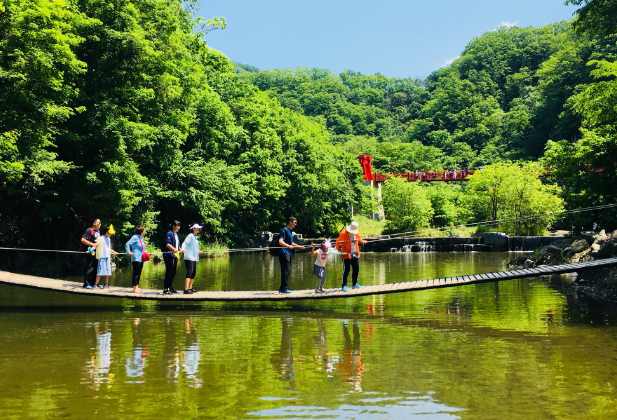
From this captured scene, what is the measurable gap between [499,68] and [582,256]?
447 feet

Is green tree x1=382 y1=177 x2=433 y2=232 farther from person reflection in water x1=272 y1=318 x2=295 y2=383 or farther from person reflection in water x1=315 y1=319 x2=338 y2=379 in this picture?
person reflection in water x1=272 y1=318 x2=295 y2=383

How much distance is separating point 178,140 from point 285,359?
24.7 metres

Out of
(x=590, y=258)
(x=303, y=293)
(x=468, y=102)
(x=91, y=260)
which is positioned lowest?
(x=303, y=293)

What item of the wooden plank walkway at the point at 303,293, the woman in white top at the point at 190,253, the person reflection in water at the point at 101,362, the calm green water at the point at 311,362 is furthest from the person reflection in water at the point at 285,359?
the woman in white top at the point at 190,253

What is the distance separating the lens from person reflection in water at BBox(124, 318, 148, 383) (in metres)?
8.41

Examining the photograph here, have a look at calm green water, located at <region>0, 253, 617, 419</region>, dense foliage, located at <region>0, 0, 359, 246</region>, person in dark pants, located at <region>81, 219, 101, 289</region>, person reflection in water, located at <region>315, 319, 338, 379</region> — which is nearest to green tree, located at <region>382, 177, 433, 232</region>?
dense foliage, located at <region>0, 0, 359, 246</region>

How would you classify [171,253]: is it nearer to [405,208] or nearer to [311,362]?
[311,362]

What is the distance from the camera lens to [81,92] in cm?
2714

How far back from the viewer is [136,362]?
932cm

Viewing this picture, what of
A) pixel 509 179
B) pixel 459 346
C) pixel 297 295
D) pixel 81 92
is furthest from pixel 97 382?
pixel 509 179

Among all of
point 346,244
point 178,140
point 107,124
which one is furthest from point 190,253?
point 178,140

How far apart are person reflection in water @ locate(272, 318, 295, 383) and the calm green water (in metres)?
0.02

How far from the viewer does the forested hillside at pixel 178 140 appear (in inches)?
802

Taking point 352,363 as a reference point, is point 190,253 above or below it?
above
